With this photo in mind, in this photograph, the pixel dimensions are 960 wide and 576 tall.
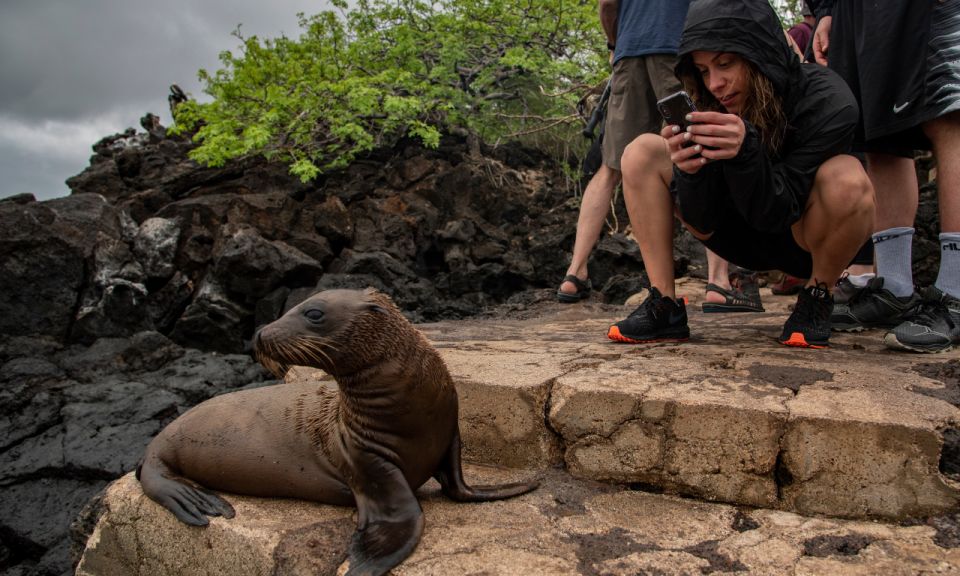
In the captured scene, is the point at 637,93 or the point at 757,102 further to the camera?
the point at 637,93

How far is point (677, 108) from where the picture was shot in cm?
262

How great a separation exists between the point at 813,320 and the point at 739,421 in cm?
105

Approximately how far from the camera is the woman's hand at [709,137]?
8.36ft

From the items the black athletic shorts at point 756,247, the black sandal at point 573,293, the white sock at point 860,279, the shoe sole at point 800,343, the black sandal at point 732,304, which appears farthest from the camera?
the black sandal at point 573,293

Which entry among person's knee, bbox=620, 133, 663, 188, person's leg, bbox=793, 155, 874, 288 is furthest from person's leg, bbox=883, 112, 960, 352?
person's knee, bbox=620, 133, 663, 188

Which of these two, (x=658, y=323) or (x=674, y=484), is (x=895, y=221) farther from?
(x=674, y=484)

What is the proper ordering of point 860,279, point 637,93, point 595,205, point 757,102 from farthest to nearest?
point 595,205
point 637,93
point 860,279
point 757,102

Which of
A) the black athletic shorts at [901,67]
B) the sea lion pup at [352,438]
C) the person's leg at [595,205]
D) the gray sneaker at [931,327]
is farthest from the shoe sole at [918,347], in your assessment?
the person's leg at [595,205]

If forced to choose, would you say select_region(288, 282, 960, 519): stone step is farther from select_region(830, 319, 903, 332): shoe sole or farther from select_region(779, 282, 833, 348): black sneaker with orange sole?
select_region(830, 319, 903, 332): shoe sole

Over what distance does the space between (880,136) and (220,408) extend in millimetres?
3258

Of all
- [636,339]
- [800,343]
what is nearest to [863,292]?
[800,343]

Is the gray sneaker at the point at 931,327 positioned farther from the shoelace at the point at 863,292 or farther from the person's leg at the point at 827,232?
the shoelace at the point at 863,292

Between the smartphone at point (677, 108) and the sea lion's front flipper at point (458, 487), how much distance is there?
4.97 feet

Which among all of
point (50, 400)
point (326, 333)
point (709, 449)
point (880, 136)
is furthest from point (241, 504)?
point (50, 400)
